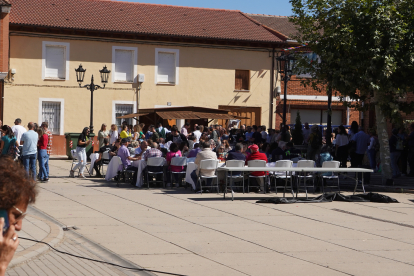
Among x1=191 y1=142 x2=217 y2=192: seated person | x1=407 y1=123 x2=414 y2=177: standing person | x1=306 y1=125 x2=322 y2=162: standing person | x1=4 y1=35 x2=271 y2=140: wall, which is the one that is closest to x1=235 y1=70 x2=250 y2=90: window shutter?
x1=4 y1=35 x2=271 y2=140: wall

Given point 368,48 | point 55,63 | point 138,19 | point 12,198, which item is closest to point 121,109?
point 55,63

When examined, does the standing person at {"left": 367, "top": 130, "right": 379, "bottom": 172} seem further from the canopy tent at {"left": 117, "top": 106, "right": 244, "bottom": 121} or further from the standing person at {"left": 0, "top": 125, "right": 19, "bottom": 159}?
the standing person at {"left": 0, "top": 125, "right": 19, "bottom": 159}

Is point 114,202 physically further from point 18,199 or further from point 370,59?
point 18,199

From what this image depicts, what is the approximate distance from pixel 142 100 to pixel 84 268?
2572 cm

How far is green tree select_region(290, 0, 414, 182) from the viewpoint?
15422mm

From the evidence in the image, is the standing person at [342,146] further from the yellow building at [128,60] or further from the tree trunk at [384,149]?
the yellow building at [128,60]

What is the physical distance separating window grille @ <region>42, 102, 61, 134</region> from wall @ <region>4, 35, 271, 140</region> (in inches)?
15.6

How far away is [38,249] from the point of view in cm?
746

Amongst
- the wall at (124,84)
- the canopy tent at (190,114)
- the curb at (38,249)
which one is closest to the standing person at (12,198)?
the curb at (38,249)

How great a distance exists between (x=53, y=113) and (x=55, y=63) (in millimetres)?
2524

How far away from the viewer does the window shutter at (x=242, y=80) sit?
3422 cm

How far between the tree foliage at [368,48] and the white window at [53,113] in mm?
17271

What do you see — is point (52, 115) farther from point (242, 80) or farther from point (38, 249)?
point (38, 249)

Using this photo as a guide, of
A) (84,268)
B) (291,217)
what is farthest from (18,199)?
(291,217)
